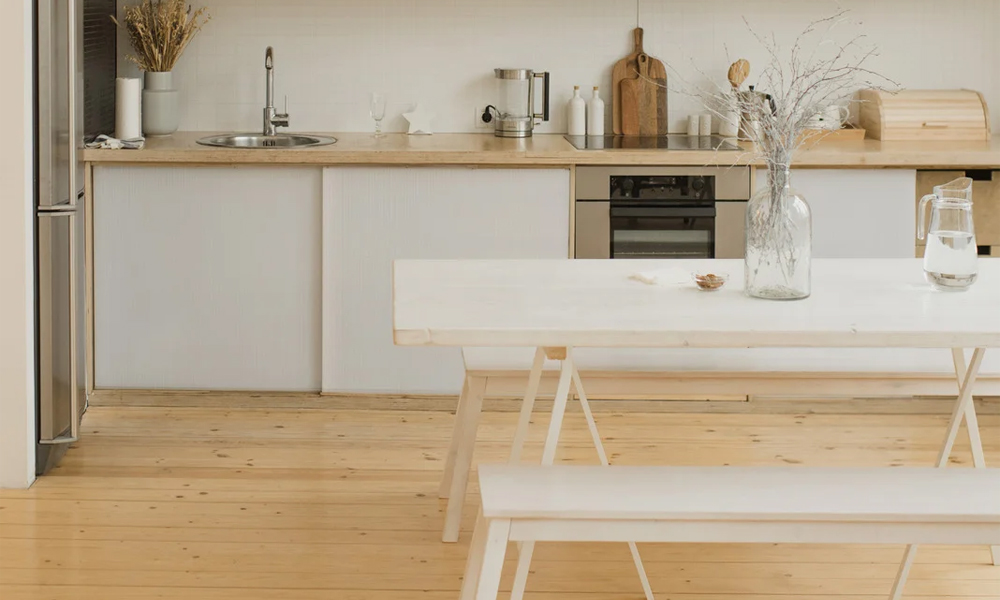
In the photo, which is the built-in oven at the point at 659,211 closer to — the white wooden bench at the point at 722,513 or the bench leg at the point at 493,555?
the white wooden bench at the point at 722,513

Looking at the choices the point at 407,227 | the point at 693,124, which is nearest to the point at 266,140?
the point at 407,227

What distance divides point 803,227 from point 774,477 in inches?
21.8

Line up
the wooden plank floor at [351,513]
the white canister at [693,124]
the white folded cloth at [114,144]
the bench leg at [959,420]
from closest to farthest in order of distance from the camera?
the bench leg at [959,420], the wooden plank floor at [351,513], the white folded cloth at [114,144], the white canister at [693,124]

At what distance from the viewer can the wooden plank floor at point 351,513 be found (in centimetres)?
307

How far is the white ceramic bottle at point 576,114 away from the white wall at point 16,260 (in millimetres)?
2118

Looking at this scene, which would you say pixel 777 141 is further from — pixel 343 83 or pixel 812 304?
pixel 343 83

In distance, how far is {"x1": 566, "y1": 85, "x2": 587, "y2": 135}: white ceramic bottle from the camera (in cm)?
494

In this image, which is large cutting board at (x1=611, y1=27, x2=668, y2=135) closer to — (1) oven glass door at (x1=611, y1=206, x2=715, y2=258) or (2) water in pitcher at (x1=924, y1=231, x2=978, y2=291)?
(1) oven glass door at (x1=611, y1=206, x2=715, y2=258)

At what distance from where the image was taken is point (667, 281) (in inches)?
112

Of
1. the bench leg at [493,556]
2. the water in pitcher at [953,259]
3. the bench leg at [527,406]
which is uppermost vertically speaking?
the water in pitcher at [953,259]

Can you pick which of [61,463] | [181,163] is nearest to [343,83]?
[181,163]

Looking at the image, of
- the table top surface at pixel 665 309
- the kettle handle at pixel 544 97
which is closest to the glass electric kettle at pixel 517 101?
the kettle handle at pixel 544 97

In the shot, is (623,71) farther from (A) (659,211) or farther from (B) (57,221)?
(B) (57,221)

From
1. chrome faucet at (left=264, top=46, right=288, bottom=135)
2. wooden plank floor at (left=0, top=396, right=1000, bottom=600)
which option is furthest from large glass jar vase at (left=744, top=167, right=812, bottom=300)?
chrome faucet at (left=264, top=46, right=288, bottom=135)
